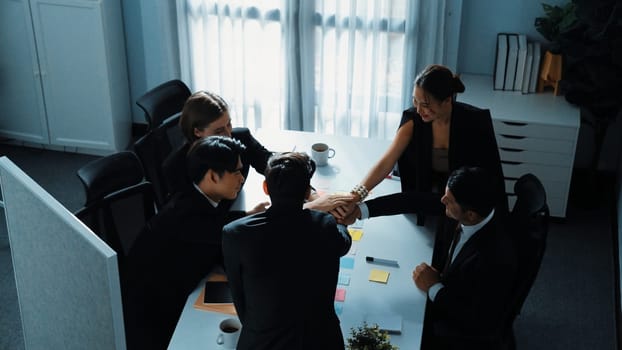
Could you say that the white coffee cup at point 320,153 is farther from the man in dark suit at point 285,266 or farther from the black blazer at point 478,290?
the man in dark suit at point 285,266

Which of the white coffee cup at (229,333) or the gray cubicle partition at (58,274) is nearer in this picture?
the gray cubicle partition at (58,274)

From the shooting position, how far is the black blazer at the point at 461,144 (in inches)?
130

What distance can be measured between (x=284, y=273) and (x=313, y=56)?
10.3 feet

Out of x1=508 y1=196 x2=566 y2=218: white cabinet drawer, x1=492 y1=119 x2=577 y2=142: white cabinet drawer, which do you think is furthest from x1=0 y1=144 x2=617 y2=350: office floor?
x1=492 y1=119 x2=577 y2=142: white cabinet drawer

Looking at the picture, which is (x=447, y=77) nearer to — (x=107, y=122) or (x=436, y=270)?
(x=436, y=270)

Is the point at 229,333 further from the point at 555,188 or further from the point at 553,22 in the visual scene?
the point at 553,22

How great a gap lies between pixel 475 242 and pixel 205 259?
0.96 metres

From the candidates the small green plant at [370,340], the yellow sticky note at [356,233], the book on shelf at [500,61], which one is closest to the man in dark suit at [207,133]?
the yellow sticky note at [356,233]

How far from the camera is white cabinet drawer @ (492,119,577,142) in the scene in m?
4.38

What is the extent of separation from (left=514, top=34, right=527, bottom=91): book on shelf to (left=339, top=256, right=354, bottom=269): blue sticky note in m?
2.39

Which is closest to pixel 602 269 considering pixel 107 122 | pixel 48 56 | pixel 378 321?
pixel 378 321

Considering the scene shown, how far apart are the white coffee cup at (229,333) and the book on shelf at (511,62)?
2.97 metres

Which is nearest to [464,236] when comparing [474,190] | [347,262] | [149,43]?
[474,190]

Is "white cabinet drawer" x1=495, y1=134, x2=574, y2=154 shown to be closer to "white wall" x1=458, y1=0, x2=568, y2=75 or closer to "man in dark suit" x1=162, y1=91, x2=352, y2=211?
"white wall" x1=458, y1=0, x2=568, y2=75
